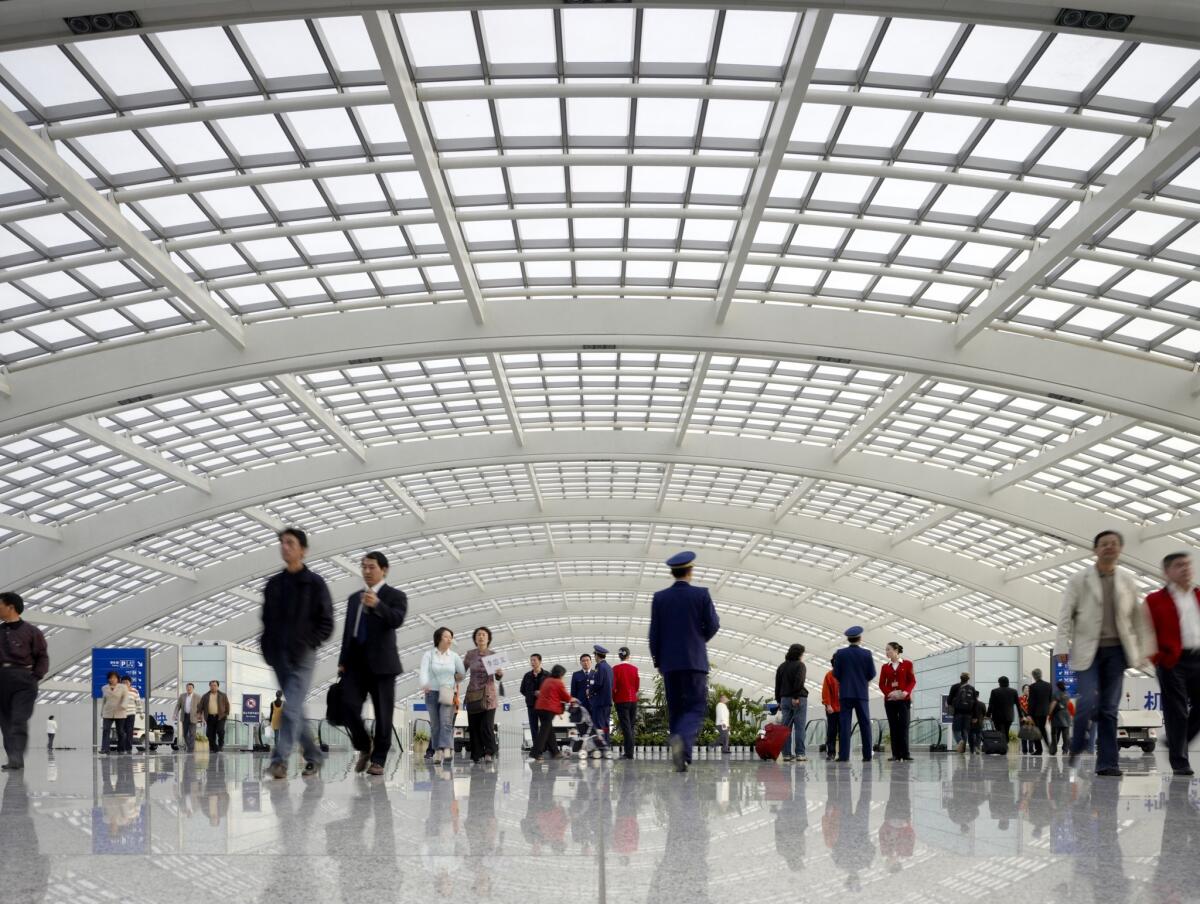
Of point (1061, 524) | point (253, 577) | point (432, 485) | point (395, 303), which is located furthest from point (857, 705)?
point (253, 577)

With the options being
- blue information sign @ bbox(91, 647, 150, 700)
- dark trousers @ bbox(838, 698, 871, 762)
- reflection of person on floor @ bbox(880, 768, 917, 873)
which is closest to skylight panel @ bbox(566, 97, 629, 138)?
dark trousers @ bbox(838, 698, 871, 762)

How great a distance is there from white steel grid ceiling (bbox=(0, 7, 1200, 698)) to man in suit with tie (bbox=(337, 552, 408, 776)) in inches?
393

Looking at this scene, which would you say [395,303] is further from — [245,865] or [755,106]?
[245,865]

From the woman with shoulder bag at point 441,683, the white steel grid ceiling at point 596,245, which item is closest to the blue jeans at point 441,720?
the woman with shoulder bag at point 441,683

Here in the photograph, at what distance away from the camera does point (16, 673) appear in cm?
1101

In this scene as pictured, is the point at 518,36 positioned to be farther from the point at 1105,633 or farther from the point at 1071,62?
the point at 1105,633

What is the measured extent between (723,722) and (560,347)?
951cm

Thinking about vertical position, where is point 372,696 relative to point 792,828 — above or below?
above

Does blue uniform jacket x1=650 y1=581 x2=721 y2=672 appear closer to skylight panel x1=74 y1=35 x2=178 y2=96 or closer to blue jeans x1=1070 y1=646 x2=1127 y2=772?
blue jeans x1=1070 y1=646 x2=1127 y2=772

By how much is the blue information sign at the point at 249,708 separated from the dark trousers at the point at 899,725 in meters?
19.7

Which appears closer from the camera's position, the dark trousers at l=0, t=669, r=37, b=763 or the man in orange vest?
the dark trousers at l=0, t=669, r=37, b=763

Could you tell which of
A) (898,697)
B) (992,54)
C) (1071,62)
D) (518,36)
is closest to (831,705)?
(898,697)

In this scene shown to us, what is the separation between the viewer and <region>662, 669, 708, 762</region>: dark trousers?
9797mm

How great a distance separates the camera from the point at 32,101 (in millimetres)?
17719
